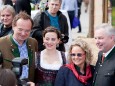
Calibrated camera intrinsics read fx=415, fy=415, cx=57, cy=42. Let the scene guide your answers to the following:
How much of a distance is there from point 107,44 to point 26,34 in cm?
86

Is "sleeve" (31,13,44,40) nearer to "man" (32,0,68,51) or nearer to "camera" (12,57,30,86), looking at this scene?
"man" (32,0,68,51)

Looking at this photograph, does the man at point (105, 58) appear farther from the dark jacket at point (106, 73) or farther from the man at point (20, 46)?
the man at point (20, 46)

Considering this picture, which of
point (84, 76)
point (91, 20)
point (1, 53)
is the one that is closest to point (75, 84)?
point (84, 76)

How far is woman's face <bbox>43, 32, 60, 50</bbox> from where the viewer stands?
15.0ft

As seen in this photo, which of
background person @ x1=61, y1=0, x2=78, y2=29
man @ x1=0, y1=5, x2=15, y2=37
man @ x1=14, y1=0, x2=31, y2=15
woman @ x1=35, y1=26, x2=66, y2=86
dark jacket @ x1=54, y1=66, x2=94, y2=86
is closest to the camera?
dark jacket @ x1=54, y1=66, x2=94, y2=86

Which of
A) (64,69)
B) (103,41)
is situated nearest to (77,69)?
(64,69)

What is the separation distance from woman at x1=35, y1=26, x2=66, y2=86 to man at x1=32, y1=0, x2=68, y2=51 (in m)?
1.42

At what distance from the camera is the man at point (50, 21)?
6.09 metres

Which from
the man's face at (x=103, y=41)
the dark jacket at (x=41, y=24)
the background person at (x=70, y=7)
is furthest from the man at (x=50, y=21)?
the background person at (x=70, y=7)

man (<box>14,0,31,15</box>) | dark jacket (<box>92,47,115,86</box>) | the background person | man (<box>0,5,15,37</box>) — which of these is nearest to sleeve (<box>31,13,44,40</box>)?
man (<box>0,5,15,37</box>)

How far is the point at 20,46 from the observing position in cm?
430

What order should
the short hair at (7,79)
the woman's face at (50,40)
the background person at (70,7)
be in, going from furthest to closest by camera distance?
the background person at (70,7) → the woman's face at (50,40) → the short hair at (7,79)

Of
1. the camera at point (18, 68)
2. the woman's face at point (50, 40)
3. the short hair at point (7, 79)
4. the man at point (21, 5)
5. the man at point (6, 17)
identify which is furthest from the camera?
the man at point (21, 5)

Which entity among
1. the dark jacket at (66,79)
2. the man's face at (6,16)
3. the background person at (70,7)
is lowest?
the background person at (70,7)
